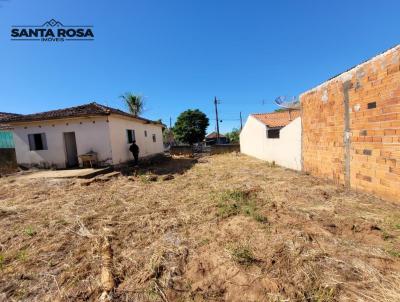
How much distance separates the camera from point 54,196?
6.34 metres

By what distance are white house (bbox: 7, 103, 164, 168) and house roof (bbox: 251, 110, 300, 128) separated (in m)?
10.0

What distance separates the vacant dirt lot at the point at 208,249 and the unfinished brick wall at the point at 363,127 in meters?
0.58

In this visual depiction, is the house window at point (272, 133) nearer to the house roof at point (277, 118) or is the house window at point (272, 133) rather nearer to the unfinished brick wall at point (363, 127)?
the house roof at point (277, 118)

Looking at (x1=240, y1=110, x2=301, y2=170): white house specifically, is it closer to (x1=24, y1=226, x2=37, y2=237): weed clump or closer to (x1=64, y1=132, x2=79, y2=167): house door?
(x1=24, y1=226, x2=37, y2=237): weed clump

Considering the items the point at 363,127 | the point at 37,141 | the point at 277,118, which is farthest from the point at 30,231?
the point at 277,118

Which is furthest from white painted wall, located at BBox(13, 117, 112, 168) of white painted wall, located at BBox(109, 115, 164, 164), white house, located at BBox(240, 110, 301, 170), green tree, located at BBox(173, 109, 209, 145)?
green tree, located at BBox(173, 109, 209, 145)

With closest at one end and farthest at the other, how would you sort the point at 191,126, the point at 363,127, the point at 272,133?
the point at 363,127 < the point at 272,133 < the point at 191,126

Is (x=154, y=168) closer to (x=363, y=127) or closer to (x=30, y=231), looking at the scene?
(x=30, y=231)

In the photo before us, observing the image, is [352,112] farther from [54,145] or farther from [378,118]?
[54,145]

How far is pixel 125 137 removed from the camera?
12.3 m

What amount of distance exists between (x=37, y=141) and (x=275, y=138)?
13.3 metres

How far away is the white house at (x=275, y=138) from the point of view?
8983mm

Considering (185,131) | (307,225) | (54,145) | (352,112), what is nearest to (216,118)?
(185,131)

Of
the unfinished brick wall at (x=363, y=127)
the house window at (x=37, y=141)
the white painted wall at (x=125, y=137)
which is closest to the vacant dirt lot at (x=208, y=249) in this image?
the unfinished brick wall at (x=363, y=127)
